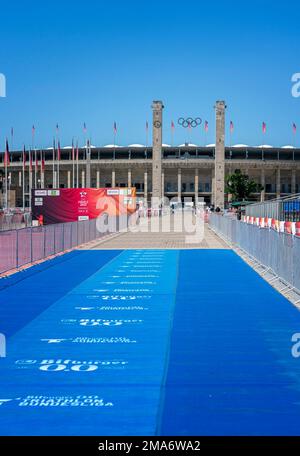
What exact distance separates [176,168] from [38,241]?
12205cm

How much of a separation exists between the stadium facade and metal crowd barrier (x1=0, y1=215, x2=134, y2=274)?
345ft

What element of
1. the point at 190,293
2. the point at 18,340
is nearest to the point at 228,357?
the point at 18,340

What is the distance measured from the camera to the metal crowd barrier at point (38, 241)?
75.4 ft

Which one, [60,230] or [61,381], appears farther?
[60,230]

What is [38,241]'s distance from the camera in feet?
91.9

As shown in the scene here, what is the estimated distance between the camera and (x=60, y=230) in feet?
107

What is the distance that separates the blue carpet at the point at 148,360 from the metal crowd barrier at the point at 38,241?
344 cm

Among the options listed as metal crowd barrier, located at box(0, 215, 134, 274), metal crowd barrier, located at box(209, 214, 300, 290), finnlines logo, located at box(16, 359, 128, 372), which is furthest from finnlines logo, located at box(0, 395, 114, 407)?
metal crowd barrier, located at box(0, 215, 134, 274)

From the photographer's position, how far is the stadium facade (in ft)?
485

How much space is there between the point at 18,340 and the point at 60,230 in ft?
69.5
